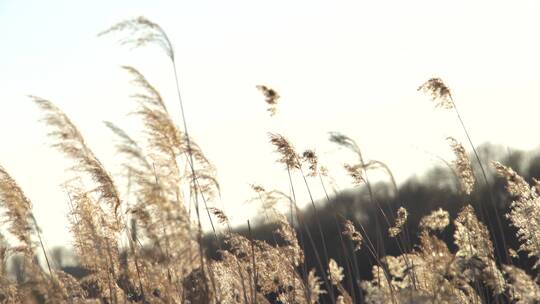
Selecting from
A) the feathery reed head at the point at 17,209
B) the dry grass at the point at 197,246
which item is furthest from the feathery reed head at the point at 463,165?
the feathery reed head at the point at 17,209

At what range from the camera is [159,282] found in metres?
5.45

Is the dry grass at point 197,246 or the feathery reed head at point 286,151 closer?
the dry grass at point 197,246

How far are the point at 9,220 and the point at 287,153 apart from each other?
2.53m

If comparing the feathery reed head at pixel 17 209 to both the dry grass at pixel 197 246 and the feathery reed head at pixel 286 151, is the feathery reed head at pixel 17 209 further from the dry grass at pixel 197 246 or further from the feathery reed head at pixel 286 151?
the feathery reed head at pixel 286 151

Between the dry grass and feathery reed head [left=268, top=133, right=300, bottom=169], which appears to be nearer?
the dry grass

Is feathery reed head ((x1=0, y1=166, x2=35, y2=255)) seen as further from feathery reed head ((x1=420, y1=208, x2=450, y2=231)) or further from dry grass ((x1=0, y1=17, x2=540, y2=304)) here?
feathery reed head ((x1=420, y1=208, x2=450, y2=231))

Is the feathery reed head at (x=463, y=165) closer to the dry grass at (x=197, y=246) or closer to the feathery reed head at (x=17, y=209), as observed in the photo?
the dry grass at (x=197, y=246)

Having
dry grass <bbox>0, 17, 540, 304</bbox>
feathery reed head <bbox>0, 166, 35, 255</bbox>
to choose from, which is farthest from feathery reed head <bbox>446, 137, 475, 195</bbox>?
feathery reed head <bbox>0, 166, 35, 255</bbox>

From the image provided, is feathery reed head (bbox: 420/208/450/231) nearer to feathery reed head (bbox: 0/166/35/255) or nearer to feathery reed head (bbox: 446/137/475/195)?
feathery reed head (bbox: 446/137/475/195)

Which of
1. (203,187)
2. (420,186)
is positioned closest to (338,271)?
(203,187)

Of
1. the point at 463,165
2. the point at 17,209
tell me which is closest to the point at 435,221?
the point at 463,165

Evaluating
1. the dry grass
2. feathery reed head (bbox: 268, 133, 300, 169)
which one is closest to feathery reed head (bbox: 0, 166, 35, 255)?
the dry grass

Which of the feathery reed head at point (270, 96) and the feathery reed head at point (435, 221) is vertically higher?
the feathery reed head at point (270, 96)

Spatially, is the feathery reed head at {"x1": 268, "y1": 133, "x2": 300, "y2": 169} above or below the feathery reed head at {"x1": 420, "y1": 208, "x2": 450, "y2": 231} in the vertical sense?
above
